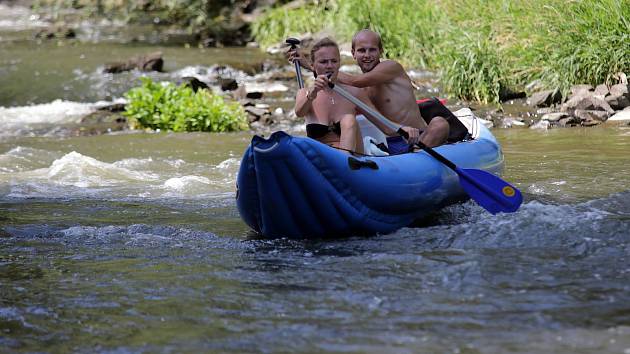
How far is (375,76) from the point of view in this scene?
225 inches

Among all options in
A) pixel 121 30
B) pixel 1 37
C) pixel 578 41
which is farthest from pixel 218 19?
pixel 578 41

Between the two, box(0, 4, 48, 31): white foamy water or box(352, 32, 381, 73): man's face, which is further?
box(0, 4, 48, 31): white foamy water

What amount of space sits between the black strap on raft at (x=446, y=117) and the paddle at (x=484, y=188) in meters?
0.73

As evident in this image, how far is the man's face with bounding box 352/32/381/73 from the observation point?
18.7 feet

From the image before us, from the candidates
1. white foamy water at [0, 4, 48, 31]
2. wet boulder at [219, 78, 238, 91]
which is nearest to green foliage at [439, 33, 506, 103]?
wet boulder at [219, 78, 238, 91]

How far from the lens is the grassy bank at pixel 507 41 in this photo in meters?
9.94

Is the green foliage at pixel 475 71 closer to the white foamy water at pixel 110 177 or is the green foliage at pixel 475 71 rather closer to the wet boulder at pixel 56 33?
the white foamy water at pixel 110 177

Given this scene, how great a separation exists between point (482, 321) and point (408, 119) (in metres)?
2.49

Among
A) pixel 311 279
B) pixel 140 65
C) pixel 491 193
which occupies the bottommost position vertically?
pixel 311 279

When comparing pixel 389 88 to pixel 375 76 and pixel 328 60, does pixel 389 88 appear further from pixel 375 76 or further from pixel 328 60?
pixel 328 60

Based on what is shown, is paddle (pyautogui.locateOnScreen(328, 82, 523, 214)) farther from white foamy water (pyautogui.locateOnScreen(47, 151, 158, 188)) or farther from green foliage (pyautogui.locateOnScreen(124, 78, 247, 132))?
green foliage (pyautogui.locateOnScreen(124, 78, 247, 132))

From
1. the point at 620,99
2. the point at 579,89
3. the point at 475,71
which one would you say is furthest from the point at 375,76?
the point at 475,71

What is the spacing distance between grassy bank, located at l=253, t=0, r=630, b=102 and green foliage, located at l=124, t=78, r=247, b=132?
8.50ft

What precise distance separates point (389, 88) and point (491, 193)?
998mm
